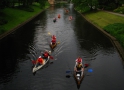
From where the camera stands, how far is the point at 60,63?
107 ft

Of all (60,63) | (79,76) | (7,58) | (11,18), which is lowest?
(60,63)

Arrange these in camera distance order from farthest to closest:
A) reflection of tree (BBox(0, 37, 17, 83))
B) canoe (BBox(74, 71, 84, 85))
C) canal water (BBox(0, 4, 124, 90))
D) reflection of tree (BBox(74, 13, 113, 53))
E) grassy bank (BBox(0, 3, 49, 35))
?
grassy bank (BBox(0, 3, 49, 35)) → reflection of tree (BBox(74, 13, 113, 53)) → reflection of tree (BBox(0, 37, 17, 83)) → canoe (BBox(74, 71, 84, 85)) → canal water (BBox(0, 4, 124, 90))

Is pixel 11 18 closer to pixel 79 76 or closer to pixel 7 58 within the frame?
pixel 7 58

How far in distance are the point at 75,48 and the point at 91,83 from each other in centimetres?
1512

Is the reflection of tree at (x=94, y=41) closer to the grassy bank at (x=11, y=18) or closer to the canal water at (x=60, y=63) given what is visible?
the canal water at (x=60, y=63)

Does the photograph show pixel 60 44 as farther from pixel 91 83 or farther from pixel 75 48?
pixel 91 83

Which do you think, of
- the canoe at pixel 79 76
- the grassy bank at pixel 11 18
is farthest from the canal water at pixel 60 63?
the grassy bank at pixel 11 18

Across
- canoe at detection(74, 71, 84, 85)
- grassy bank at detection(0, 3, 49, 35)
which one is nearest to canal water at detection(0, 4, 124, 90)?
canoe at detection(74, 71, 84, 85)

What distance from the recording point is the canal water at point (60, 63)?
84.4ft

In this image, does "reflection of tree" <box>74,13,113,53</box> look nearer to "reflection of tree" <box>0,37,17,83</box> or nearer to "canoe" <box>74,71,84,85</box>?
"canoe" <box>74,71,84,85</box>

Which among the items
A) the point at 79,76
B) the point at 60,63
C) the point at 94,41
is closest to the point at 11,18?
the point at 94,41

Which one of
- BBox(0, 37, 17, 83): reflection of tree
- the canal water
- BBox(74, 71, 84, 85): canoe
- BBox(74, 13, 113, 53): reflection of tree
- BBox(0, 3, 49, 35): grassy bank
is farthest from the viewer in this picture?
BBox(0, 3, 49, 35): grassy bank

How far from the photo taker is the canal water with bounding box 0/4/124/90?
84.4 feet

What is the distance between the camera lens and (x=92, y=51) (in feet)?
127
